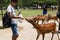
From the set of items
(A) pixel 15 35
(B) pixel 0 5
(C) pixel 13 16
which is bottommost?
(B) pixel 0 5

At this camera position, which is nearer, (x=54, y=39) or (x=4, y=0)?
(x=54, y=39)

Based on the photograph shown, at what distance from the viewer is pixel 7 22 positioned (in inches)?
352

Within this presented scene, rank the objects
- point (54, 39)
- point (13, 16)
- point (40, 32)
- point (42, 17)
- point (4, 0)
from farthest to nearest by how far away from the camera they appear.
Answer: point (4, 0) < point (42, 17) < point (54, 39) < point (40, 32) < point (13, 16)

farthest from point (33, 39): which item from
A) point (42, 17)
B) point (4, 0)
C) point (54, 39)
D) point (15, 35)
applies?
point (4, 0)

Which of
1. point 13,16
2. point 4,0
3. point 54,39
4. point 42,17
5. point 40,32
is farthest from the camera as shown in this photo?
point 4,0

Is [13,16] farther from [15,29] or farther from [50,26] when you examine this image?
[50,26]

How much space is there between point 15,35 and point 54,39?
3.99m

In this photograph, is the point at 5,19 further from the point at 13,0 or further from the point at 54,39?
the point at 54,39

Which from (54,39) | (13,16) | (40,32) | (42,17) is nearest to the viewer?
(13,16)

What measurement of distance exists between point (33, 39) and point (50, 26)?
7.16 feet

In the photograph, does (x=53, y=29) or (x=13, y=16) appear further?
(x=53, y=29)

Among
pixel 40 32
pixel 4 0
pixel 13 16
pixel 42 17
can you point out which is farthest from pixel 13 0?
pixel 4 0

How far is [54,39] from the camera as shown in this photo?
12.7 metres

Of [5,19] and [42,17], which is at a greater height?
[5,19]
